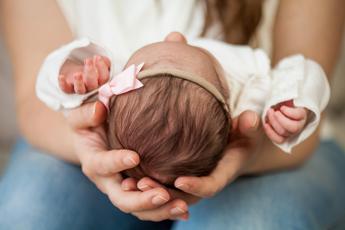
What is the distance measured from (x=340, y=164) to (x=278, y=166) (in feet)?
0.70

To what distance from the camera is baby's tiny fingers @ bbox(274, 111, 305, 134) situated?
2.62ft

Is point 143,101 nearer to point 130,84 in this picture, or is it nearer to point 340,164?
point 130,84

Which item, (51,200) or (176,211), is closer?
(176,211)

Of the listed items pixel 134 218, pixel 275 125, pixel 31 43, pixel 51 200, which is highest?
pixel 31 43

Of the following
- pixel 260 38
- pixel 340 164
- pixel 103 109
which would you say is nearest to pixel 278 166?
pixel 340 164

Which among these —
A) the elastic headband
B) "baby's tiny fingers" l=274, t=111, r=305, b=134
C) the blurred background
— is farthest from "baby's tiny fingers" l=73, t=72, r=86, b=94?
the blurred background

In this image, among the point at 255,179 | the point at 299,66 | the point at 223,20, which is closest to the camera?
the point at 299,66

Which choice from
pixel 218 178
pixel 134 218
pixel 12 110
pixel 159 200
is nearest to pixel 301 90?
pixel 218 178

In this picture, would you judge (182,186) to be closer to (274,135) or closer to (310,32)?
(274,135)

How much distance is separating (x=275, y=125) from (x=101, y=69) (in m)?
0.29

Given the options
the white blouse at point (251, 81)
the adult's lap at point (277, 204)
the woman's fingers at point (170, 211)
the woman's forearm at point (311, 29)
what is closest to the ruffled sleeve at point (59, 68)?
the white blouse at point (251, 81)

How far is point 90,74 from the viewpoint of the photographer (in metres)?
0.80

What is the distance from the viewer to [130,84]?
736 mm

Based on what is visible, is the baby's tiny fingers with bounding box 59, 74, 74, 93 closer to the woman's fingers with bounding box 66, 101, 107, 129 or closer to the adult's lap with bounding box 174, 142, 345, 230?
the woman's fingers with bounding box 66, 101, 107, 129
